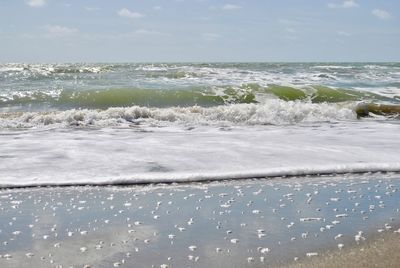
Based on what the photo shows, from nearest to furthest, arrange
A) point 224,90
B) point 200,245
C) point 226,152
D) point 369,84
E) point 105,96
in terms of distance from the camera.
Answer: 1. point 200,245
2. point 226,152
3. point 105,96
4. point 224,90
5. point 369,84

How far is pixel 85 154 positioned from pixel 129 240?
420 centimetres

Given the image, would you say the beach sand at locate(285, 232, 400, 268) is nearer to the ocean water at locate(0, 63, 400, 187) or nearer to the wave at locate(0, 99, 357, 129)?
the ocean water at locate(0, 63, 400, 187)

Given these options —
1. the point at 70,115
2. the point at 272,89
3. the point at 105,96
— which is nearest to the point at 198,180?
the point at 70,115

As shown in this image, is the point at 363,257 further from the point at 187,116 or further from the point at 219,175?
the point at 187,116

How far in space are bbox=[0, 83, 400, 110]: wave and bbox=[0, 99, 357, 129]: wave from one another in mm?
3977

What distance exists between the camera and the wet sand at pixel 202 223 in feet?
12.6

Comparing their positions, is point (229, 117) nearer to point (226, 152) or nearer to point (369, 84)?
point (226, 152)

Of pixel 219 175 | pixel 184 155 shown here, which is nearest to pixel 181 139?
pixel 184 155

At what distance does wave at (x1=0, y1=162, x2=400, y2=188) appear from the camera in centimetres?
646

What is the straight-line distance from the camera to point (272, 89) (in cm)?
2262

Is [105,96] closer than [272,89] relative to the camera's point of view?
Yes

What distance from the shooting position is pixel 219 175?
22.4 feet

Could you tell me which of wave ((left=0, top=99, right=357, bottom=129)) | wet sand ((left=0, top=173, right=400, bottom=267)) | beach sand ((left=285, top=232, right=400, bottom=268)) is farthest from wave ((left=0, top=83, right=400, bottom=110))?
beach sand ((left=285, top=232, right=400, bottom=268))

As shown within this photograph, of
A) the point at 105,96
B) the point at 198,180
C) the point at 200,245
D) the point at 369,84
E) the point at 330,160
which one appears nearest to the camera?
the point at 200,245
